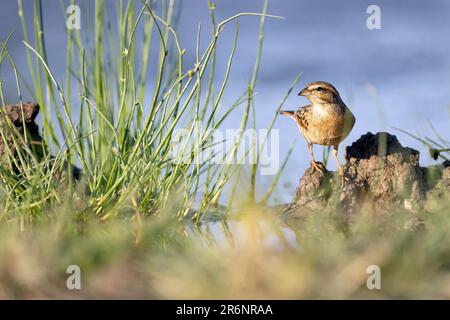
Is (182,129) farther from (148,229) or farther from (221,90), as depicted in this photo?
(148,229)

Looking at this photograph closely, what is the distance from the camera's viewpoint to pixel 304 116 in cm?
767

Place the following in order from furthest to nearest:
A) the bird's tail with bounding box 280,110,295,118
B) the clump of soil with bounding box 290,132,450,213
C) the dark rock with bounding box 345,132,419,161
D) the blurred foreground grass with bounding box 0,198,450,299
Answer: the bird's tail with bounding box 280,110,295,118, the dark rock with bounding box 345,132,419,161, the clump of soil with bounding box 290,132,450,213, the blurred foreground grass with bounding box 0,198,450,299

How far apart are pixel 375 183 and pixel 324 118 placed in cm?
93

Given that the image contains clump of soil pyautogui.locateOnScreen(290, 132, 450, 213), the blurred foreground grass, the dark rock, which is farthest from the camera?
the dark rock

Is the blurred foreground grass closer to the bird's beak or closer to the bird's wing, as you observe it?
the bird's wing

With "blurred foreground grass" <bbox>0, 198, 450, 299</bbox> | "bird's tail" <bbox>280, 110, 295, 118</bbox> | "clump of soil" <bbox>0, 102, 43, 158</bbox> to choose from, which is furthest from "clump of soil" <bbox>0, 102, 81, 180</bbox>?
"bird's tail" <bbox>280, 110, 295, 118</bbox>

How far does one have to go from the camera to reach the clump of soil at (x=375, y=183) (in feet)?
23.9

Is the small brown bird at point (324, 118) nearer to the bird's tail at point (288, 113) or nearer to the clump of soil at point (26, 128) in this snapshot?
the bird's tail at point (288, 113)

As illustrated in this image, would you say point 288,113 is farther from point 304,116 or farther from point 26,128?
point 26,128

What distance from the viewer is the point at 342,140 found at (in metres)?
7.50

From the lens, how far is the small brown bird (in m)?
7.34

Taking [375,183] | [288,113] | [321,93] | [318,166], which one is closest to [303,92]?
[321,93]

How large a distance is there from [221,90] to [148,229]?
5.81ft
